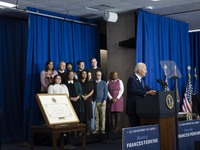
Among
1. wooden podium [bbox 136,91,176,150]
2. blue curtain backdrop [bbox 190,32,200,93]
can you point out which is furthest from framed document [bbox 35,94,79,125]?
blue curtain backdrop [bbox 190,32,200,93]

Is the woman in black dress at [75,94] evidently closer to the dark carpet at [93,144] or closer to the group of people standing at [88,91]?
the group of people standing at [88,91]

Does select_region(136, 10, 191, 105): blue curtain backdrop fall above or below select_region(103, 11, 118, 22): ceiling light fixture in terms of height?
below

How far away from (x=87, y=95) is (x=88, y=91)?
102mm

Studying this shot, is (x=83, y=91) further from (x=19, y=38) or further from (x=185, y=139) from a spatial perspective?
(x=185, y=139)

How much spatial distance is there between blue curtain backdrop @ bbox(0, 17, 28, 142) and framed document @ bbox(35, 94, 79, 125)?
13.1 feet

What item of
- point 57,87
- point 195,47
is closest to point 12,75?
point 57,87

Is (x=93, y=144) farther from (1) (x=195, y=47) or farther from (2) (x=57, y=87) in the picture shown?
(1) (x=195, y=47)

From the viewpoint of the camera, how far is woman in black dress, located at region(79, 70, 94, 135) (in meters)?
7.81

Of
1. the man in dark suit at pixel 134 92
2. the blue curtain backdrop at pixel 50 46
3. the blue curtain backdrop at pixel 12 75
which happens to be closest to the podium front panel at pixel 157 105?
the man in dark suit at pixel 134 92

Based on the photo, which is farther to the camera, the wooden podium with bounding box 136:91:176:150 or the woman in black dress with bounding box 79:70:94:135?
the woman in black dress with bounding box 79:70:94:135

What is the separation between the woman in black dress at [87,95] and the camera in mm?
7812

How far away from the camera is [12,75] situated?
30.3 ft

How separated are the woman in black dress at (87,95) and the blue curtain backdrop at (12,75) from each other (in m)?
2.08

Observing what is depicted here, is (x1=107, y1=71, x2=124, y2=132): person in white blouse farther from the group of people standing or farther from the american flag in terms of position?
the american flag
